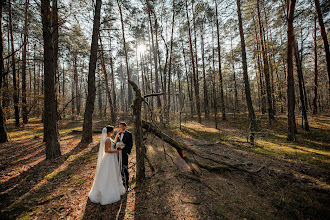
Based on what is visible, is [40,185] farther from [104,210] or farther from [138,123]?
[138,123]

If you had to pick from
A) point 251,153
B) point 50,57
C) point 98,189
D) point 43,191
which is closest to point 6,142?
point 50,57

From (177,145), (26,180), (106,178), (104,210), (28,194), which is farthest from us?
(177,145)

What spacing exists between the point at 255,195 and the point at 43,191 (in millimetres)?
6764

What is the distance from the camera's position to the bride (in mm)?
3670

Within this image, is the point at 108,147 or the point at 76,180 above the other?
the point at 108,147

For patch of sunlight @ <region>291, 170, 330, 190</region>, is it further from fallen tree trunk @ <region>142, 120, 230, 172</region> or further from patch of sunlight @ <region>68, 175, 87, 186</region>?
patch of sunlight @ <region>68, 175, 87, 186</region>

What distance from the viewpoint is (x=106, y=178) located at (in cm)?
370

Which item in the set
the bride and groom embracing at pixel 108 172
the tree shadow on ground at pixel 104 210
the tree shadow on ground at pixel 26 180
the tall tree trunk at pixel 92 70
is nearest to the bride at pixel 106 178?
the bride and groom embracing at pixel 108 172

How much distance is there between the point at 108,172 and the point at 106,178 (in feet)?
0.52

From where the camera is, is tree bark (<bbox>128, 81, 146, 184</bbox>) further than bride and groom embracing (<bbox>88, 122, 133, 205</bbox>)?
Yes

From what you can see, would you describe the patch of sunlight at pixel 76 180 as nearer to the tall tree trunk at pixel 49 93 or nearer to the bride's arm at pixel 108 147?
the bride's arm at pixel 108 147

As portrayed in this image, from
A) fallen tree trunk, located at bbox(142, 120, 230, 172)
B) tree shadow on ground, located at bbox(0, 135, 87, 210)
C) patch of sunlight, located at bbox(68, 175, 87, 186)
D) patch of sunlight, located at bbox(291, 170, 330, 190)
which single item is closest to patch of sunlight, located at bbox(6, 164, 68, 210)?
tree shadow on ground, located at bbox(0, 135, 87, 210)

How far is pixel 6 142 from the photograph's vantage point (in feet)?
28.6

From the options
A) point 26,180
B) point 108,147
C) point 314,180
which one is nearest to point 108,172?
point 108,147
